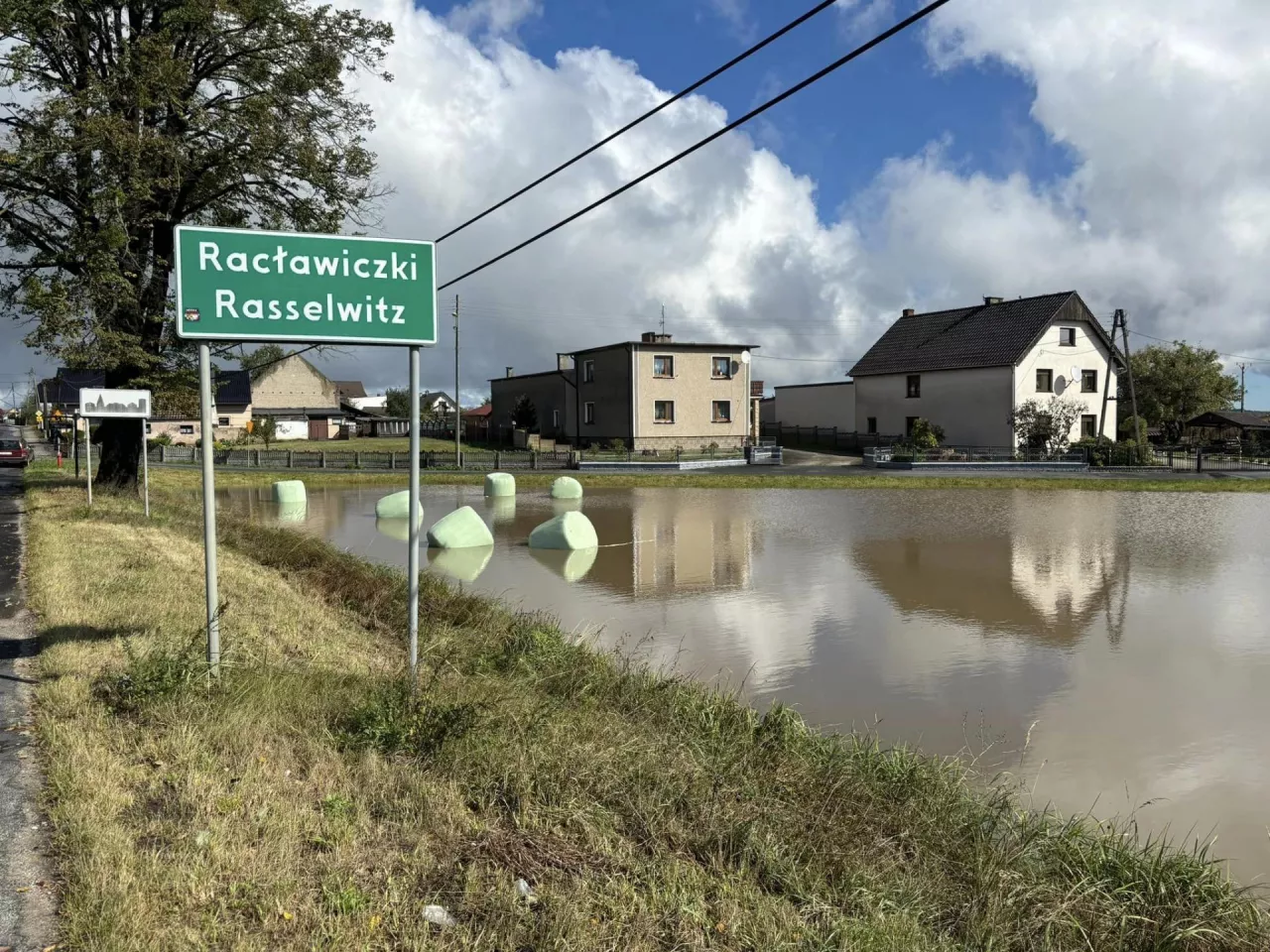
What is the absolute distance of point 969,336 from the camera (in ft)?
180

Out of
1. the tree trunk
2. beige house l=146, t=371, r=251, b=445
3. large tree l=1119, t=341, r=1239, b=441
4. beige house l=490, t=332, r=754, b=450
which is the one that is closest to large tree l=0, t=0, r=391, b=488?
the tree trunk

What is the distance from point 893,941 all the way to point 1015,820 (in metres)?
2.24

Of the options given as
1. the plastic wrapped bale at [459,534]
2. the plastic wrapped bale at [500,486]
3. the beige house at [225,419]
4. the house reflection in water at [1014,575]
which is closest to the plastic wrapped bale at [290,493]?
the plastic wrapped bale at [500,486]

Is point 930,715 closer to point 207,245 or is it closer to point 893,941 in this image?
point 893,941

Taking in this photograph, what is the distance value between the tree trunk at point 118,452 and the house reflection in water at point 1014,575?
18086 mm

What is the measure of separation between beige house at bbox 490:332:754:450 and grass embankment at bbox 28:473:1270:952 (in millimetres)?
45194

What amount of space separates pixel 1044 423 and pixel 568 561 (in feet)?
131

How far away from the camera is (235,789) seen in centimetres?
433

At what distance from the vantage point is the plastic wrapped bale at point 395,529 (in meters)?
20.9

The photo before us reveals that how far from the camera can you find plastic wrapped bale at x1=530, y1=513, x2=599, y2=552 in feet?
61.6

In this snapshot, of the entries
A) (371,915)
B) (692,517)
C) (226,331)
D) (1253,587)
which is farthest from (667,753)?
(692,517)

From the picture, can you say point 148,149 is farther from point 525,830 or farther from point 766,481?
point 766,481

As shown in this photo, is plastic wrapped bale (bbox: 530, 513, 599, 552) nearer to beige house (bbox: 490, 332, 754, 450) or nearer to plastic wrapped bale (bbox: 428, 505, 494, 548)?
plastic wrapped bale (bbox: 428, 505, 494, 548)

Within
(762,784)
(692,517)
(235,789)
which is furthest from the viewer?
(692,517)
